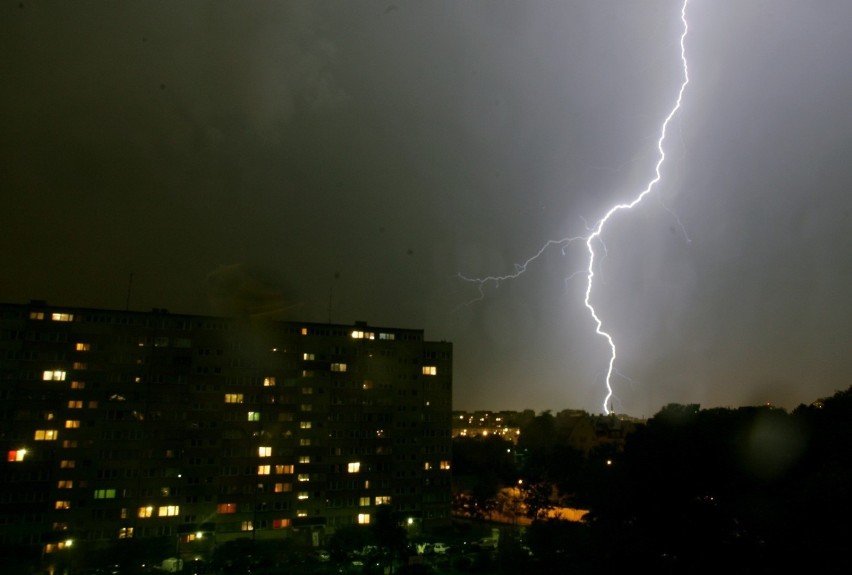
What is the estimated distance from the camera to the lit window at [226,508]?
30.6 m

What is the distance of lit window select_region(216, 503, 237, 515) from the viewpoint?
30.6 metres

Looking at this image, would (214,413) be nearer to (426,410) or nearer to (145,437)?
(145,437)

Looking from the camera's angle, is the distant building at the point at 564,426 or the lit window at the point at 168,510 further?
the distant building at the point at 564,426

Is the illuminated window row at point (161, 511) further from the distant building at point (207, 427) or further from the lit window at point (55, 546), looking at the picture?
the lit window at point (55, 546)

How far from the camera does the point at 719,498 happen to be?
48.4 feet

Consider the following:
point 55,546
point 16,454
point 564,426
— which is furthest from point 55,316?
point 564,426

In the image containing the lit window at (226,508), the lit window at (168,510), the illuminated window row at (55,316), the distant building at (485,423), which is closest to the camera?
the illuminated window row at (55,316)

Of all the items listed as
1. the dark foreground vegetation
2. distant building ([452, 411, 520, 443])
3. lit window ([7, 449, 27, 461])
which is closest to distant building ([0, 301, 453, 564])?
lit window ([7, 449, 27, 461])

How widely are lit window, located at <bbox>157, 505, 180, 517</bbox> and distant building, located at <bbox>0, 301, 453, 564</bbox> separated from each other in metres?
0.05

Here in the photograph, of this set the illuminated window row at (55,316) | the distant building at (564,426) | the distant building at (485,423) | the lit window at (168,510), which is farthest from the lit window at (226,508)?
the distant building at (485,423)

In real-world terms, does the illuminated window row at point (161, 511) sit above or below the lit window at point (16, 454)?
below

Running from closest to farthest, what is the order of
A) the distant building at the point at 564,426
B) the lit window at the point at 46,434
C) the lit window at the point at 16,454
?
1. the lit window at the point at 16,454
2. the lit window at the point at 46,434
3. the distant building at the point at 564,426

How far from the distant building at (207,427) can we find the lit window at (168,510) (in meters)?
0.05

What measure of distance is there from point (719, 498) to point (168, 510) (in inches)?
985
